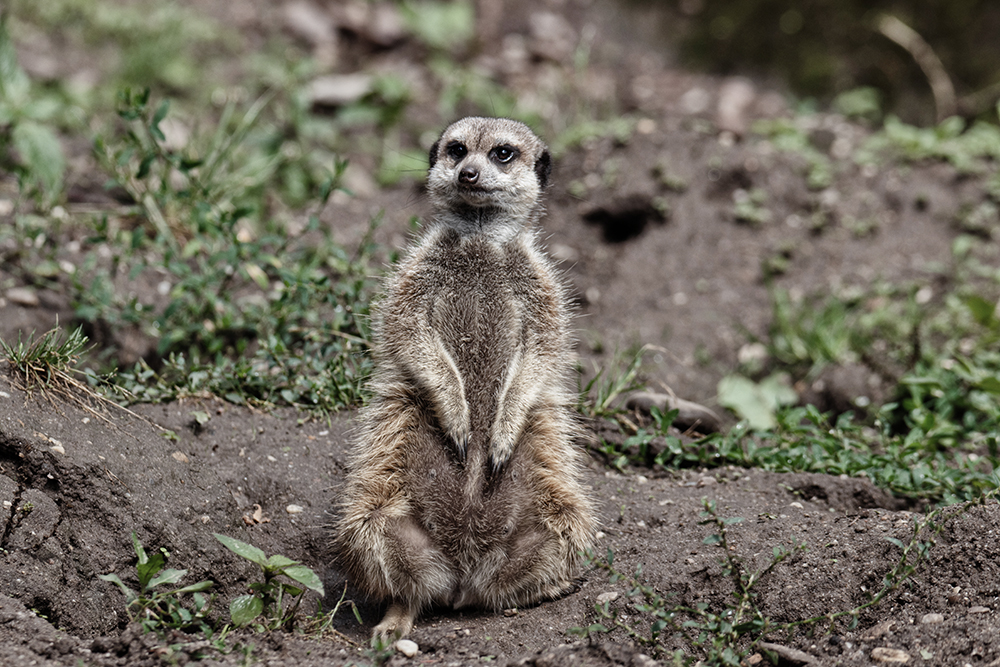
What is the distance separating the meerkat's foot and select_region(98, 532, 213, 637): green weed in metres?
0.55

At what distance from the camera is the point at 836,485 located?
370cm

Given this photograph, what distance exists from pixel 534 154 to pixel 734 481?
1.66m

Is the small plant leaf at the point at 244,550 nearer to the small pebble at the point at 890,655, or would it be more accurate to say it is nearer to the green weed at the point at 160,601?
the green weed at the point at 160,601

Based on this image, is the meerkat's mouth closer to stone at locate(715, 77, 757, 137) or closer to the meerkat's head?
the meerkat's head

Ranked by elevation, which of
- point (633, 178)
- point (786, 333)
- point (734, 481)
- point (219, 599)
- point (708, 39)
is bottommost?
point (219, 599)

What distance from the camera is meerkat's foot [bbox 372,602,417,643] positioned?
295 centimetres

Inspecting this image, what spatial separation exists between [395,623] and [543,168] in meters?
2.07

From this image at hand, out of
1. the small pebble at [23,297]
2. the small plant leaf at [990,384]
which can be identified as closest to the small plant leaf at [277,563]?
the small pebble at [23,297]

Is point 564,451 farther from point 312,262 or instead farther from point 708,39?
point 708,39

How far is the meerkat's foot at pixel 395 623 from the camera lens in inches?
116

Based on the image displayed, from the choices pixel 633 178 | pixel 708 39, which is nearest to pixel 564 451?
pixel 633 178

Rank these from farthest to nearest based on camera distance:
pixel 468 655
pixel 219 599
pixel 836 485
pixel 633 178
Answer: pixel 633 178
pixel 836 485
pixel 219 599
pixel 468 655

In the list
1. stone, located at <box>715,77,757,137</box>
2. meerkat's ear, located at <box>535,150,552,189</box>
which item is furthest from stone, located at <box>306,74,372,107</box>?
meerkat's ear, located at <box>535,150,552,189</box>

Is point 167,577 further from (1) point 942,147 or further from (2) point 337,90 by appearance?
(1) point 942,147
